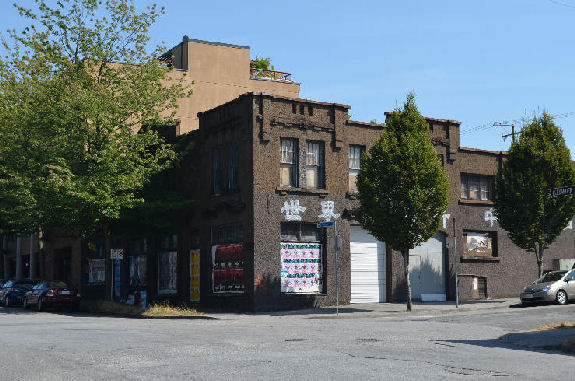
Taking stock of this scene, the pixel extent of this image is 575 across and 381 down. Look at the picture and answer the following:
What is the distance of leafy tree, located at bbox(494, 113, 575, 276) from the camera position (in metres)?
31.8

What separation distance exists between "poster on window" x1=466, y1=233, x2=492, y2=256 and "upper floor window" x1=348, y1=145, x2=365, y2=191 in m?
7.33

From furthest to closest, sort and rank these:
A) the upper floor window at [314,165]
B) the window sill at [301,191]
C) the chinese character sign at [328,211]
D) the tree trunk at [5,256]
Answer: the tree trunk at [5,256], the upper floor window at [314,165], the chinese character sign at [328,211], the window sill at [301,191]

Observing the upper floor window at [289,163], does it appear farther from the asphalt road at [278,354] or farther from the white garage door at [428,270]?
the asphalt road at [278,354]

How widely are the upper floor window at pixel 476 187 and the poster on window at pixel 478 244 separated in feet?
6.13

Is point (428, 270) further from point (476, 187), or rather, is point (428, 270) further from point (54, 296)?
point (54, 296)

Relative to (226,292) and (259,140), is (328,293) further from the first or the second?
(259,140)

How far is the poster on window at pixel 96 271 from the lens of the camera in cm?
4275

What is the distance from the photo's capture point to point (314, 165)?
1252 inches

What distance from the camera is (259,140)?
99.2 ft

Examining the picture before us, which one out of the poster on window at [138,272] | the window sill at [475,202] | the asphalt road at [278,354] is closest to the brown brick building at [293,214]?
the window sill at [475,202]

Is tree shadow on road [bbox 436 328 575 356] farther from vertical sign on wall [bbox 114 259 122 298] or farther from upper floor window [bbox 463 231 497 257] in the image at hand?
vertical sign on wall [bbox 114 259 122 298]

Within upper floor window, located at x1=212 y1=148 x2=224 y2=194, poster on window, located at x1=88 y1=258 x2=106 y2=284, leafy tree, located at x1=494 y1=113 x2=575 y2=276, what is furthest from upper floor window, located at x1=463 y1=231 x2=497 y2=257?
poster on window, located at x1=88 y1=258 x2=106 y2=284

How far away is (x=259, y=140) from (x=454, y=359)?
18.5m

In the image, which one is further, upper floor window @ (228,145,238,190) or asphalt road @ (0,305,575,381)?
upper floor window @ (228,145,238,190)
